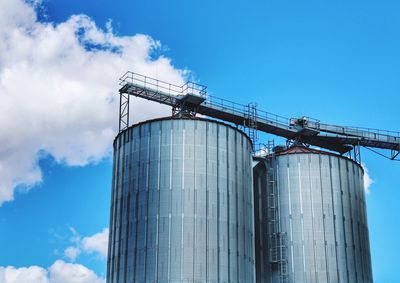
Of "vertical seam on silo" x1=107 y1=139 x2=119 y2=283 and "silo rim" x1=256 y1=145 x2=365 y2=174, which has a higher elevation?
"silo rim" x1=256 y1=145 x2=365 y2=174

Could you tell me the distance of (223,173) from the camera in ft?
169

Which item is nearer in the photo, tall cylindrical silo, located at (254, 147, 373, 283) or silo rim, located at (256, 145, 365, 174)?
tall cylindrical silo, located at (254, 147, 373, 283)

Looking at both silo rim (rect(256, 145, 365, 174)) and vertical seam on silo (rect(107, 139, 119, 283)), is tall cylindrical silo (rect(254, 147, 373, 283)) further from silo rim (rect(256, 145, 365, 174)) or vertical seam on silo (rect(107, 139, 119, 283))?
vertical seam on silo (rect(107, 139, 119, 283))

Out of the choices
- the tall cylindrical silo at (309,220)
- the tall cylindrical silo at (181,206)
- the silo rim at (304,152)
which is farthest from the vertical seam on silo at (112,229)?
the silo rim at (304,152)

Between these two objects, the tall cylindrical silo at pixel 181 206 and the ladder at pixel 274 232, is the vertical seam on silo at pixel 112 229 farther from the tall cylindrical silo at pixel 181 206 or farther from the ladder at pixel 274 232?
the ladder at pixel 274 232

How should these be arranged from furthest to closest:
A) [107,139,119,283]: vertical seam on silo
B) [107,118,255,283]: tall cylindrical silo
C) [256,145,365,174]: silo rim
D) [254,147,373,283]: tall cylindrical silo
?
[256,145,365,174]: silo rim
[254,147,373,283]: tall cylindrical silo
[107,139,119,283]: vertical seam on silo
[107,118,255,283]: tall cylindrical silo

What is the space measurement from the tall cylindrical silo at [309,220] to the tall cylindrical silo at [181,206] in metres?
6.09

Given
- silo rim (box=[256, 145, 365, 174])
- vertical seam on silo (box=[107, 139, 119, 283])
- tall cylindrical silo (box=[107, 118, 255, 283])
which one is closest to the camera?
tall cylindrical silo (box=[107, 118, 255, 283])

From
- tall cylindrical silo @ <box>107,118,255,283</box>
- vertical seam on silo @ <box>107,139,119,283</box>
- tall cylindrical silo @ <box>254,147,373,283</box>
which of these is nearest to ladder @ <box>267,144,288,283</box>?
tall cylindrical silo @ <box>254,147,373,283</box>

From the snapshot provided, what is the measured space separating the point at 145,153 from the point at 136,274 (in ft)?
30.6

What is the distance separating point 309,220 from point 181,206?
14252 millimetres

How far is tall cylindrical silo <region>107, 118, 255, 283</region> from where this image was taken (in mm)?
48156

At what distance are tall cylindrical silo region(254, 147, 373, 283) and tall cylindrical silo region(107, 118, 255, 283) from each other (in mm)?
6085

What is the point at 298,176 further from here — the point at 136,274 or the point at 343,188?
the point at 136,274
